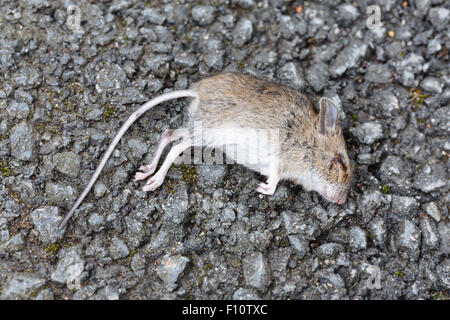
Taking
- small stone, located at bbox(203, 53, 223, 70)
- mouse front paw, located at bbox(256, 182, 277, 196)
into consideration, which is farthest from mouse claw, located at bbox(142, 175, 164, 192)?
small stone, located at bbox(203, 53, 223, 70)

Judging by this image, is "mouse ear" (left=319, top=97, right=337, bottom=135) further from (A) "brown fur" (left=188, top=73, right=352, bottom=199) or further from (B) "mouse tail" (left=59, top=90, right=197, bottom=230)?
(B) "mouse tail" (left=59, top=90, right=197, bottom=230)

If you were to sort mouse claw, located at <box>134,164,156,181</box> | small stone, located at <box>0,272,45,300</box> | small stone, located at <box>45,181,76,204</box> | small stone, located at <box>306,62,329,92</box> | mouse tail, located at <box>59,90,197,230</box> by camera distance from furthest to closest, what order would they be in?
small stone, located at <box>306,62,329,92</box>, mouse claw, located at <box>134,164,156,181</box>, small stone, located at <box>45,181,76,204</box>, mouse tail, located at <box>59,90,197,230</box>, small stone, located at <box>0,272,45,300</box>

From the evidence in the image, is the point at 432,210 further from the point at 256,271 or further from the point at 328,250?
the point at 256,271

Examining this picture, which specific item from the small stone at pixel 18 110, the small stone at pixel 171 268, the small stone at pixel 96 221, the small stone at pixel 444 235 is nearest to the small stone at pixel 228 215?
the small stone at pixel 171 268

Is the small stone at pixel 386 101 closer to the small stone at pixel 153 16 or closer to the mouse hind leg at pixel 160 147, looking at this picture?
the mouse hind leg at pixel 160 147
